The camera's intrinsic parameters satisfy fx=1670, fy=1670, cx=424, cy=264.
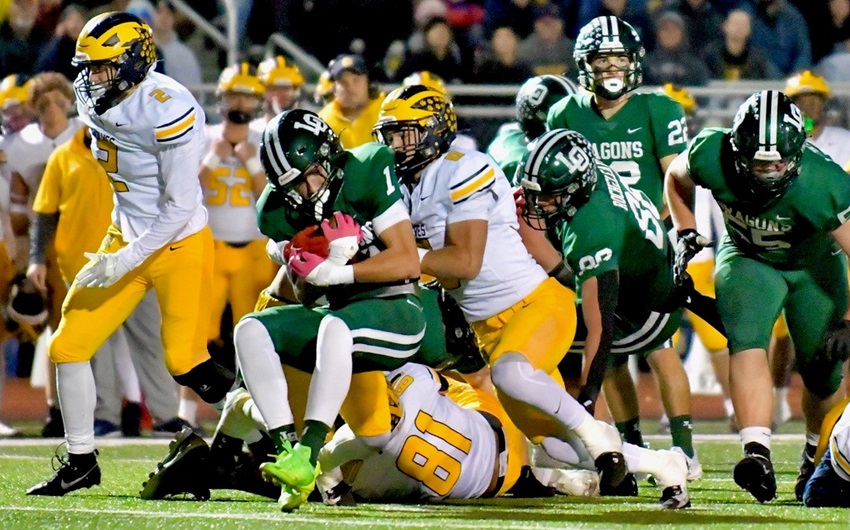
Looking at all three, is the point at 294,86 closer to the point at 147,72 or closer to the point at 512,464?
the point at 147,72

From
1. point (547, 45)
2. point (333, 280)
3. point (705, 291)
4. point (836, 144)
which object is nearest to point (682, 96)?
point (836, 144)

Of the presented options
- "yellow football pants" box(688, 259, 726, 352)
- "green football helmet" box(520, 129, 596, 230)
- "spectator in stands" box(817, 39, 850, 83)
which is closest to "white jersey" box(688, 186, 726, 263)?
"yellow football pants" box(688, 259, 726, 352)

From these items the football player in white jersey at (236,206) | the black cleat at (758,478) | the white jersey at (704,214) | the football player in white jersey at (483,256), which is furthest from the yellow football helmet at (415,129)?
the white jersey at (704,214)

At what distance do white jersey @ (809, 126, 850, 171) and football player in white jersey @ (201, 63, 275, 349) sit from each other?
3.09 metres

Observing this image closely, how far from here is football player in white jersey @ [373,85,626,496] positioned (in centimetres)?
579

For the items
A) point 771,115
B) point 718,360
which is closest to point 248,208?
point 718,360

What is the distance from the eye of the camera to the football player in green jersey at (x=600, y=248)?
587 cm

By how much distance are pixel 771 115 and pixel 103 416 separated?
454 cm

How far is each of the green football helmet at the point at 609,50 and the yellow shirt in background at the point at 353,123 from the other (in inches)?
79.6

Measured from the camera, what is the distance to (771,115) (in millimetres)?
5777

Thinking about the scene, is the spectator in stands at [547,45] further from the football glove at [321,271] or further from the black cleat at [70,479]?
the football glove at [321,271]

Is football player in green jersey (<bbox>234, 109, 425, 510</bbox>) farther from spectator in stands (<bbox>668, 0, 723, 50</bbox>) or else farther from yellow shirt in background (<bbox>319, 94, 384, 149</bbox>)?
spectator in stands (<bbox>668, 0, 723, 50</bbox>)

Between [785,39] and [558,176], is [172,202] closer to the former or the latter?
[558,176]

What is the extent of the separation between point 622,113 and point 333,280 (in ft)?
7.56
